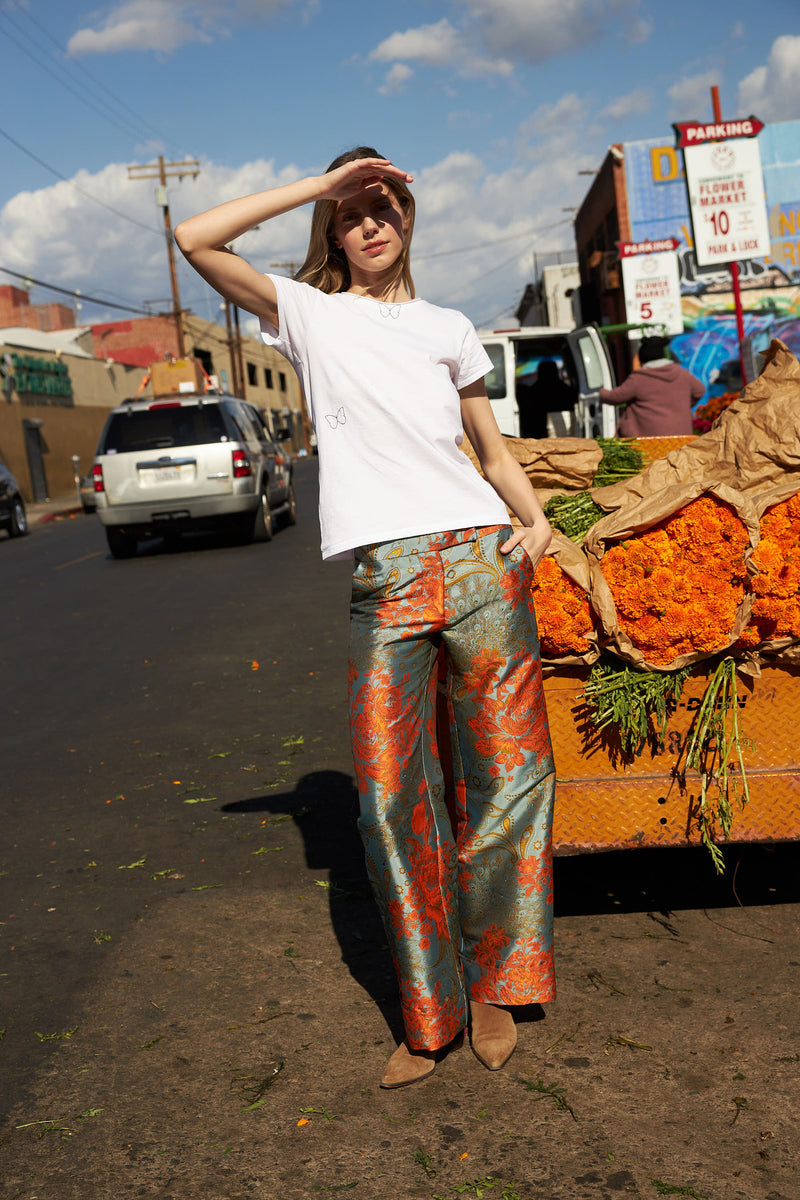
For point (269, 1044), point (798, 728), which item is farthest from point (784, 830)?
point (269, 1044)

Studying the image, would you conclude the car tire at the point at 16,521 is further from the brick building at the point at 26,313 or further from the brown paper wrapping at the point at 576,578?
the brick building at the point at 26,313

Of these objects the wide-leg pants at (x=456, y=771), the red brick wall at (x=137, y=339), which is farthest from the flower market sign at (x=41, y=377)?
the wide-leg pants at (x=456, y=771)

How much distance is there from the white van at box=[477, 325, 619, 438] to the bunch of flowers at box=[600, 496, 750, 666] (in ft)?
33.8

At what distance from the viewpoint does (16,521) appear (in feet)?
76.8

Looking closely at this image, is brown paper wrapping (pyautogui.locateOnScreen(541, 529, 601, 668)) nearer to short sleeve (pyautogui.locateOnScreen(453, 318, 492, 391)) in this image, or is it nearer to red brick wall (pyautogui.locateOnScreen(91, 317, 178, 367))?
short sleeve (pyautogui.locateOnScreen(453, 318, 492, 391))

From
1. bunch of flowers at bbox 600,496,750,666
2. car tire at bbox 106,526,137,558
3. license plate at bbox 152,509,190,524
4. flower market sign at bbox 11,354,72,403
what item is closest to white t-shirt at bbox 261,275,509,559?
bunch of flowers at bbox 600,496,750,666

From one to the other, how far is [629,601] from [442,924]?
1.01 m

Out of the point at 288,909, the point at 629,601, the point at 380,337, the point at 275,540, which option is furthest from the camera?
the point at 275,540

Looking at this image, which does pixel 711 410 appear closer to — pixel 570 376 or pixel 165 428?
pixel 165 428

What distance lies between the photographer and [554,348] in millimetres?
18594

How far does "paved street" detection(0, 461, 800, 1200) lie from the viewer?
2463mm

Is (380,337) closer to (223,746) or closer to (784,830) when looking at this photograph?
(784,830)

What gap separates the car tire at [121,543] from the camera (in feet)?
52.5

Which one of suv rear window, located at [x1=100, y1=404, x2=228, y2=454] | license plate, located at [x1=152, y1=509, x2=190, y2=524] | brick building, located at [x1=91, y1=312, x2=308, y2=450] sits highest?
brick building, located at [x1=91, y1=312, x2=308, y2=450]
